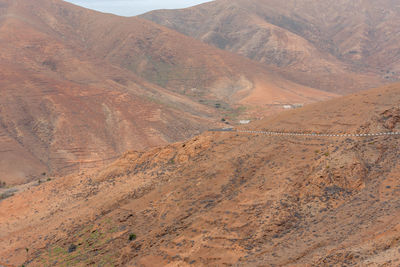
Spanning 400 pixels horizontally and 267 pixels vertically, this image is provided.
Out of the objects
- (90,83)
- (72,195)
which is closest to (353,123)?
(72,195)

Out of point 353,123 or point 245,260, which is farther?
point 353,123

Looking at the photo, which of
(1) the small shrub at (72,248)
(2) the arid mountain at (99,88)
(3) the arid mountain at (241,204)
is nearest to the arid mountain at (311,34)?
(2) the arid mountain at (99,88)

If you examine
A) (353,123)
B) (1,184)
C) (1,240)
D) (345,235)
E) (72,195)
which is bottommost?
(1,184)

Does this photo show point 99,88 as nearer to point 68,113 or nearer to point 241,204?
point 68,113

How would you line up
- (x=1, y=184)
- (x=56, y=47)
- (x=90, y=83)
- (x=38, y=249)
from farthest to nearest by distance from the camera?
1. (x=56, y=47)
2. (x=90, y=83)
3. (x=1, y=184)
4. (x=38, y=249)

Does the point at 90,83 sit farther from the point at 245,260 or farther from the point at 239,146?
the point at 245,260

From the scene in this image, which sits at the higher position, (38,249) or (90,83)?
(90,83)

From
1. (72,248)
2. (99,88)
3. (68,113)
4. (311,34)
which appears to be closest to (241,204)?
(72,248)

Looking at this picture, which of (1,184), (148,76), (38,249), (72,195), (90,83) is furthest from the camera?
(148,76)

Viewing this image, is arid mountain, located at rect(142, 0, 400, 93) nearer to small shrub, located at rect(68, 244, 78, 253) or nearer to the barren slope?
the barren slope
